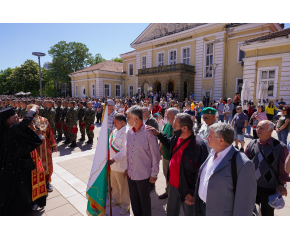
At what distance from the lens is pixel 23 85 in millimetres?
49969

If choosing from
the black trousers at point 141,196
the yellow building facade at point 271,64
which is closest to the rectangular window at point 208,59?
the yellow building facade at point 271,64

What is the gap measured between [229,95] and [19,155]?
21692mm

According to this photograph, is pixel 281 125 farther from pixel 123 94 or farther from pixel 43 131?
pixel 123 94

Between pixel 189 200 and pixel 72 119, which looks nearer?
pixel 189 200

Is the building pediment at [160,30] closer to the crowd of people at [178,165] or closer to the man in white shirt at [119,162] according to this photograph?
the man in white shirt at [119,162]

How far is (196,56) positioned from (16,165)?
2336cm

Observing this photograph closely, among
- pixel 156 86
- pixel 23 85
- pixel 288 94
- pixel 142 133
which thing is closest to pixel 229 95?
pixel 288 94

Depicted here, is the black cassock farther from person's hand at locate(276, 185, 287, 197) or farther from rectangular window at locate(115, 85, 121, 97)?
rectangular window at locate(115, 85, 121, 97)

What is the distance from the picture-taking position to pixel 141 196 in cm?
296

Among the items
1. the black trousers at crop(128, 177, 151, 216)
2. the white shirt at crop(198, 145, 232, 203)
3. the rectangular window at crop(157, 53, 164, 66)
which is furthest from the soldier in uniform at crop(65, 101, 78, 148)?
the rectangular window at crop(157, 53, 164, 66)

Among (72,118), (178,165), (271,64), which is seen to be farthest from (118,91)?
(178,165)

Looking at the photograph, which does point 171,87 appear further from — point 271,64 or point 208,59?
point 271,64

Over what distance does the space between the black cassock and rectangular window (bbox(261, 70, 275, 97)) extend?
52.5ft

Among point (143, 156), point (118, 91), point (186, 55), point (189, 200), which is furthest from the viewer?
point (118, 91)
